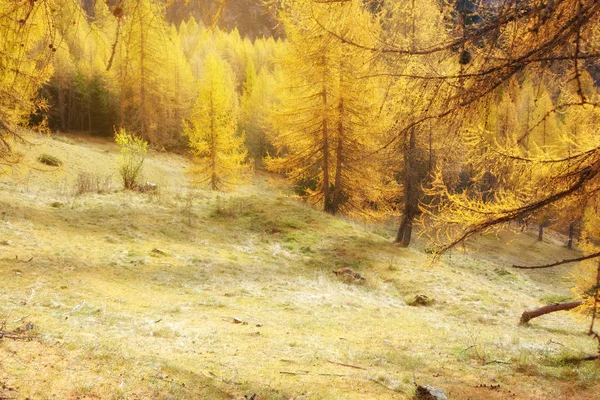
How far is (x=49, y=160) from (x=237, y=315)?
21.0m

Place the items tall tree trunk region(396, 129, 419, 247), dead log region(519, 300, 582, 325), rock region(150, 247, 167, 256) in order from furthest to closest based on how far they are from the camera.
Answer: tall tree trunk region(396, 129, 419, 247), rock region(150, 247, 167, 256), dead log region(519, 300, 582, 325)

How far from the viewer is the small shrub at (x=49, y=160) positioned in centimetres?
2240

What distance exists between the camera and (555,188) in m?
4.41

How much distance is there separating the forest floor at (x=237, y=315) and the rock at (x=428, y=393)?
4.0 inches

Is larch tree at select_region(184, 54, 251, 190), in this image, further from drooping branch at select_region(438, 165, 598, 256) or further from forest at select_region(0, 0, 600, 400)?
drooping branch at select_region(438, 165, 598, 256)

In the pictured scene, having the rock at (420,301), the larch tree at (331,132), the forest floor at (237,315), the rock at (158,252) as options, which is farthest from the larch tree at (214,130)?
the rock at (420,301)

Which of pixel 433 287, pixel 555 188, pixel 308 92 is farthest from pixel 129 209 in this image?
pixel 555 188

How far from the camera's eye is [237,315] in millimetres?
6867

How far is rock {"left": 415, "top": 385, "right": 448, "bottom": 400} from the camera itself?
394 centimetres

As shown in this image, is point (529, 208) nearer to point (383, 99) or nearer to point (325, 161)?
point (383, 99)

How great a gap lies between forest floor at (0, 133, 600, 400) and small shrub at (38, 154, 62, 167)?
365 inches

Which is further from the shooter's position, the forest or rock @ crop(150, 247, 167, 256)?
rock @ crop(150, 247, 167, 256)

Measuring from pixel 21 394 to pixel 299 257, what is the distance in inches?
393

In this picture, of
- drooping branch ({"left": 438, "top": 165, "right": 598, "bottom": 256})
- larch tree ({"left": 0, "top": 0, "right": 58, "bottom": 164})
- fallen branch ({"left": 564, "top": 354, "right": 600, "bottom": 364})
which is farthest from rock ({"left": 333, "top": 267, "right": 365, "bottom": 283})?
larch tree ({"left": 0, "top": 0, "right": 58, "bottom": 164})
